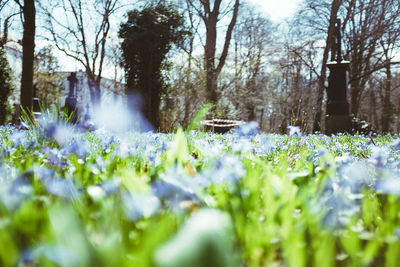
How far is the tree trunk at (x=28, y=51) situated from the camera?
8273mm

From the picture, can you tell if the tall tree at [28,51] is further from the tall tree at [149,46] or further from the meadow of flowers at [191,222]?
the meadow of flowers at [191,222]

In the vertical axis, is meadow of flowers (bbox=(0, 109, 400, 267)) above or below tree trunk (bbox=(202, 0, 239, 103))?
below

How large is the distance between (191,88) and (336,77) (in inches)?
225

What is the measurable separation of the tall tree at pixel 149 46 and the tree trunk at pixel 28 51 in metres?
6.43

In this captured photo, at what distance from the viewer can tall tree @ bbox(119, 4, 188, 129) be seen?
1488 centimetres

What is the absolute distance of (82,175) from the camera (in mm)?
1363

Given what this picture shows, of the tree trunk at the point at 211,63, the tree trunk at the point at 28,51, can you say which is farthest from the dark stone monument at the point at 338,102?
the tree trunk at the point at 28,51

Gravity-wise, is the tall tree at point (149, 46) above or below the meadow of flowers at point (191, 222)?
above

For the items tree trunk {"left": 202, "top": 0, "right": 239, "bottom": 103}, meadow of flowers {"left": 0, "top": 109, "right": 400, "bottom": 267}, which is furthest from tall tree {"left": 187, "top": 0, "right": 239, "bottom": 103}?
meadow of flowers {"left": 0, "top": 109, "right": 400, "bottom": 267}

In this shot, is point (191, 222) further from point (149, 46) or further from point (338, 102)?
point (149, 46)

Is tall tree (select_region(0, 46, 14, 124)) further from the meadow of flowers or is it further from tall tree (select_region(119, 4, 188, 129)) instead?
the meadow of flowers

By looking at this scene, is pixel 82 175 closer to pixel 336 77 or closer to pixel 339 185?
pixel 339 185

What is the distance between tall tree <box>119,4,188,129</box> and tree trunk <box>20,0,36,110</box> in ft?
21.1

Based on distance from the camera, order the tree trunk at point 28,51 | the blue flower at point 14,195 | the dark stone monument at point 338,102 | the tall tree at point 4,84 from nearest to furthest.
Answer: the blue flower at point 14,195 → the tree trunk at point 28,51 → the dark stone monument at point 338,102 → the tall tree at point 4,84
